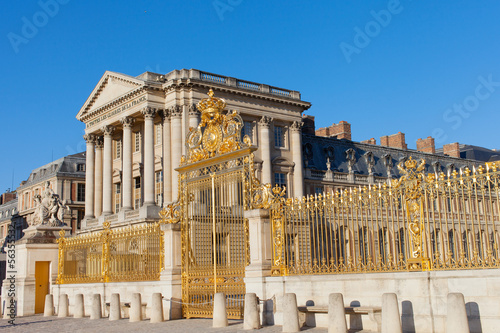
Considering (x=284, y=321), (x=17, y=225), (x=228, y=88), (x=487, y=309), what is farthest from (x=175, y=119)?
(x=17, y=225)

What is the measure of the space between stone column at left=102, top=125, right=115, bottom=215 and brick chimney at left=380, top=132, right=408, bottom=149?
28748mm

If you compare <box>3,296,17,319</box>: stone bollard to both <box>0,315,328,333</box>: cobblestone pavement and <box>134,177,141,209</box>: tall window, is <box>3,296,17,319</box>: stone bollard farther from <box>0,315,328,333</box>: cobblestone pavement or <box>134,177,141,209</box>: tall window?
<box>134,177,141,209</box>: tall window

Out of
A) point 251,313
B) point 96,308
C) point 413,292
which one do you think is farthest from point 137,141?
point 413,292

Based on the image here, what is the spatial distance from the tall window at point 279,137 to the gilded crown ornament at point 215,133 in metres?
29.0

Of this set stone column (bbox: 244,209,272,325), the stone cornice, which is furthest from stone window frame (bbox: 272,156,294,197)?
stone column (bbox: 244,209,272,325)

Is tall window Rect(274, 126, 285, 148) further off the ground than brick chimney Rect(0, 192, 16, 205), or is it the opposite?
brick chimney Rect(0, 192, 16, 205)

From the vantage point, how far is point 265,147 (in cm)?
4384

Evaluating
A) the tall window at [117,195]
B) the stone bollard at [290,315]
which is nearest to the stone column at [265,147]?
the tall window at [117,195]

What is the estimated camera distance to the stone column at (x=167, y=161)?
40594 mm

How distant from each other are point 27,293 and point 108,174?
82.7 ft

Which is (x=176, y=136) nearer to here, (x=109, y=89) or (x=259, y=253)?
(x=109, y=89)

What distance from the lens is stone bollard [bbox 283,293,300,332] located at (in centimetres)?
1195

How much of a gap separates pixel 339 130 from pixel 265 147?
1670 cm

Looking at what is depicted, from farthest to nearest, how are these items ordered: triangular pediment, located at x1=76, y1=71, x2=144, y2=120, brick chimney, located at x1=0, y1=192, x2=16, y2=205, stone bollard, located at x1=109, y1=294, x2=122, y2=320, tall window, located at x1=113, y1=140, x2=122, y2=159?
brick chimney, located at x1=0, y1=192, x2=16, y2=205 → tall window, located at x1=113, y1=140, x2=122, y2=159 → triangular pediment, located at x1=76, y1=71, x2=144, y2=120 → stone bollard, located at x1=109, y1=294, x2=122, y2=320
